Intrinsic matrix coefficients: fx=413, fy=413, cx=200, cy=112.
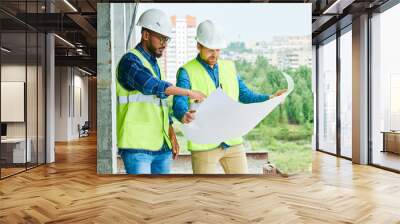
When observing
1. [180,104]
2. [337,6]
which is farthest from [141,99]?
[337,6]

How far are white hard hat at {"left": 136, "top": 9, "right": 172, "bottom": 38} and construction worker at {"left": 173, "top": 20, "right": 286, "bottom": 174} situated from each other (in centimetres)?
50

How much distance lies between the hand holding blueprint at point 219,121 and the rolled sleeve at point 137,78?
2.20ft

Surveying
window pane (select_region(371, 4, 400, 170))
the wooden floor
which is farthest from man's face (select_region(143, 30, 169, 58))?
window pane (select_region(371, 4, 400, 170))

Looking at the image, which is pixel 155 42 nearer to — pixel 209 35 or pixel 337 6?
pixel 209 35

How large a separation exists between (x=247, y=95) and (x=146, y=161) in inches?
75.9

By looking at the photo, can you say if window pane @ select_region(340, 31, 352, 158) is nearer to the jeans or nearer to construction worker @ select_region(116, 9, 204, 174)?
construction worker @ select_region(116, 9, 204, 174)

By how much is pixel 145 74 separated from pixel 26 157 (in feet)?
10.0

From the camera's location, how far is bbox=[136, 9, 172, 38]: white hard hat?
6.59m

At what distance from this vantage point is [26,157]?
7691 millimetres

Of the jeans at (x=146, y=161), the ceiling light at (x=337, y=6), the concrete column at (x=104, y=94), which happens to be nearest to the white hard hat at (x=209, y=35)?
the concrete column at (x=104, y=94)

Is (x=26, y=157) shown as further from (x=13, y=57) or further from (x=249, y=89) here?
(x=249, y=89)

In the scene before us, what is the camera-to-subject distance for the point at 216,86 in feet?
21.5

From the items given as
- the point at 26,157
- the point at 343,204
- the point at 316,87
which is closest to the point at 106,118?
the point at 26,157

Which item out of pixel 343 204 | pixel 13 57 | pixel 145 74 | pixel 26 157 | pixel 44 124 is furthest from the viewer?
pixel 44 124
